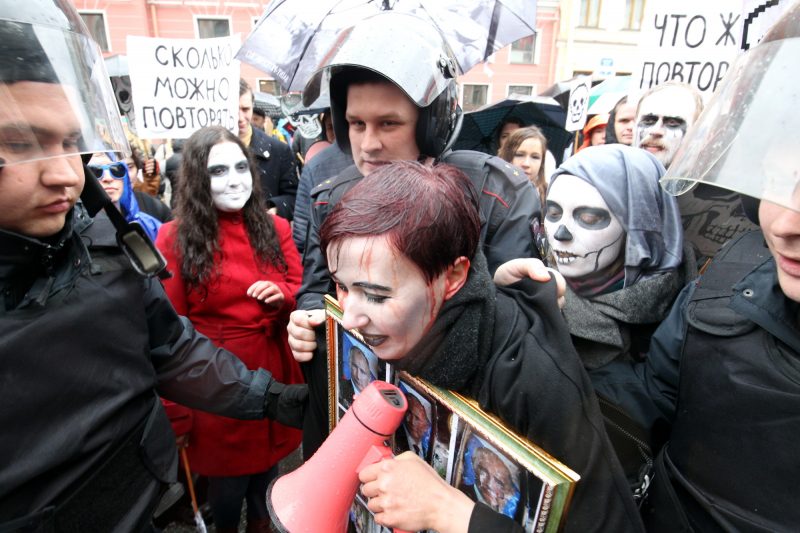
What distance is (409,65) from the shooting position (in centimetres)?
135

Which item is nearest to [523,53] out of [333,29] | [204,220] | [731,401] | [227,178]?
[333,29]

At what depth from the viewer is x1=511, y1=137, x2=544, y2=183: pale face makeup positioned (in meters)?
3.72

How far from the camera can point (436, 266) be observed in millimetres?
950

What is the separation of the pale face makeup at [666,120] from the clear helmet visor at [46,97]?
2463 millimetres

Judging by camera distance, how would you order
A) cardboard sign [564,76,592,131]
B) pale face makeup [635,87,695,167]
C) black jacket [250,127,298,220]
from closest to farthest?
pale face makeup [635,87,695,167]
black jacket [250,127,298,220]
cardboard sign [564,76,592,131]

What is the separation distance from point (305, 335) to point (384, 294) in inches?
21.3

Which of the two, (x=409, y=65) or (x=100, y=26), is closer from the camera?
(x=409, y=65)

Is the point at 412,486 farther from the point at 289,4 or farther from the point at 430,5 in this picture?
the point at 289,4

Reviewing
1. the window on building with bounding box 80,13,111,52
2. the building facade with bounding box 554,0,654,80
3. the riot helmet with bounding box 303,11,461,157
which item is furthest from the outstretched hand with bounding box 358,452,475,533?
the window on building with bounding box 80,13,111,52

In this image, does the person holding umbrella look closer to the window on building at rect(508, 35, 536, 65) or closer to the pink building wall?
the pink building wall

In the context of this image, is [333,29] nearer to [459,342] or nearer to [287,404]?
[287,404]

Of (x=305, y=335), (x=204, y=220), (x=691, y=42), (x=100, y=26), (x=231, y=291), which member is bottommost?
(x=231, y=291)

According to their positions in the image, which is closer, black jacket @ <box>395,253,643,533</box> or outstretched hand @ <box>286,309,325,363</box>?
black jacket @ <box>395,253,643,533</box>

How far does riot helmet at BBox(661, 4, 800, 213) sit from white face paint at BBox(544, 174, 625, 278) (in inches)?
25.6
